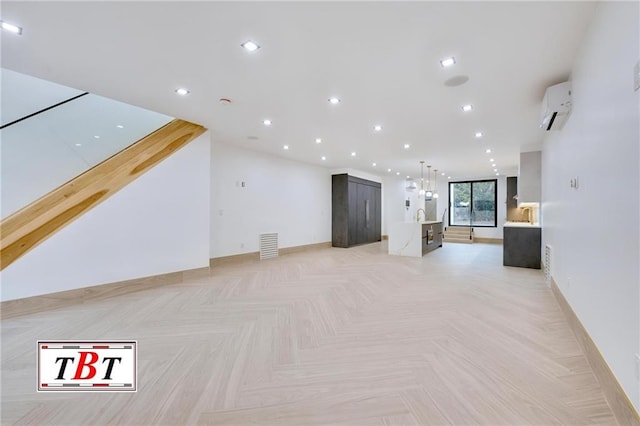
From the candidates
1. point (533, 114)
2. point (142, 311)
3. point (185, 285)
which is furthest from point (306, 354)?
point (533, 114)

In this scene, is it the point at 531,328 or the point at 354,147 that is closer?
the point at 531,328

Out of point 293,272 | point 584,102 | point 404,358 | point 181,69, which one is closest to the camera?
point 404,358

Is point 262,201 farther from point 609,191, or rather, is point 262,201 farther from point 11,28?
point 609,191

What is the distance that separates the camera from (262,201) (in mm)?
7488

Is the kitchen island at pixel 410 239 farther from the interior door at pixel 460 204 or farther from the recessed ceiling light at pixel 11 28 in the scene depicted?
the recessed ceiling light at pixel 11 28

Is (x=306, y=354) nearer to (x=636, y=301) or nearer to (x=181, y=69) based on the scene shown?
(x=636, y=301)

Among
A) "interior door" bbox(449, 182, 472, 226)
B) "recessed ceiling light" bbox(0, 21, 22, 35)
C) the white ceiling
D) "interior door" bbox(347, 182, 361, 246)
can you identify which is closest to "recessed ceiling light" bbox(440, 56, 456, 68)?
the white ceiling

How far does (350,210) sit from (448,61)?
7.08 m

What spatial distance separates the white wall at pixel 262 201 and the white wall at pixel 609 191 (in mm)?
6241

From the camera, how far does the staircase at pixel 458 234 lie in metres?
11.9

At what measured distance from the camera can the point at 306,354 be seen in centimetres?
241

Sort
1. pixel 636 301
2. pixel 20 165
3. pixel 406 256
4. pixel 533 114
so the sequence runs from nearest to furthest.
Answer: pixel 636 301 < pixel 20 165 < pixel 533 114 < pixel 406 256

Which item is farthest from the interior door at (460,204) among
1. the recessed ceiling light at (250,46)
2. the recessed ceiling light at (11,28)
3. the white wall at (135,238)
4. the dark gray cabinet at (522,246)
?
the recessed ceiling light at (11,28)

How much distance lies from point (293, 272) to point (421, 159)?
5.32 meters
